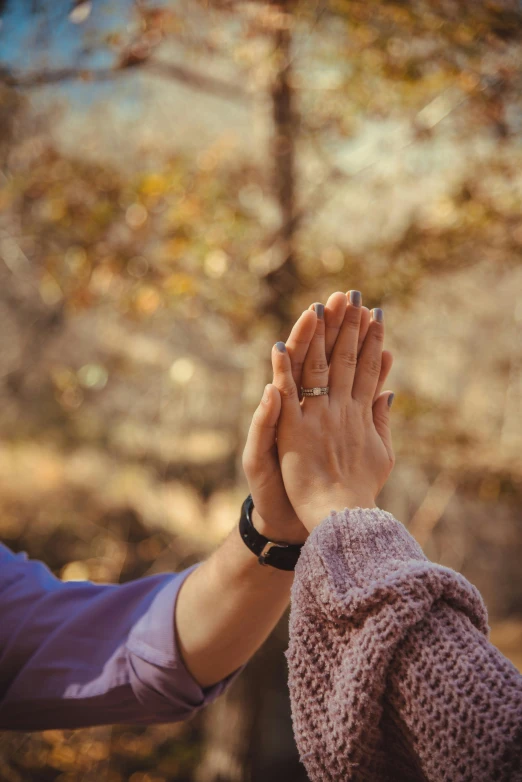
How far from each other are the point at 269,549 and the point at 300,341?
1.32 ft

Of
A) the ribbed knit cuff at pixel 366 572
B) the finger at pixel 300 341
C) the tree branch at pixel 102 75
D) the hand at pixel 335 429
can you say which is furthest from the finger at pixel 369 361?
the tree branch at pixel 102 75

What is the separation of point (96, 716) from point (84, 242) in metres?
1.97

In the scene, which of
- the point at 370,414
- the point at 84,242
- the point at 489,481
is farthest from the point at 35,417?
the point at 370,414

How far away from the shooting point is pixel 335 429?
1014 millimetres

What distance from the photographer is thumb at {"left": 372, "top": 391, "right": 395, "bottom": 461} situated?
1.09 m

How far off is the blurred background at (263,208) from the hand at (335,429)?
4.28ft

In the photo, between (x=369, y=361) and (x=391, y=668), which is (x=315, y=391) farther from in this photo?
(x=391, y=668)

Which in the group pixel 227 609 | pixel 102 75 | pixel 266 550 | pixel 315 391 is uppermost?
pixel 102 75

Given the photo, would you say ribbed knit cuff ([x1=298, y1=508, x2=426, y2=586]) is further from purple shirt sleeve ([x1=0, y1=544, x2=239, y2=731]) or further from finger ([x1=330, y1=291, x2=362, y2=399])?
purple shirt sleeve ([x1=0, y1=544, x2=239, y2=731])

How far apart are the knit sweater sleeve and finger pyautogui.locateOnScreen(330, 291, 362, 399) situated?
10.3 inches

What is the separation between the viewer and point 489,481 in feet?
9.71

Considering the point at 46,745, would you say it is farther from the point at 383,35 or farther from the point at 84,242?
the point at 383,35

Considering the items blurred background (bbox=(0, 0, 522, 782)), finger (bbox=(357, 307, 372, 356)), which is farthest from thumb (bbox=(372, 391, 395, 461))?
blurred background (bbox=(0, 0, 522, 782))

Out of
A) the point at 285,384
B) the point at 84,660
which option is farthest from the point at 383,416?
the point at 84,660
